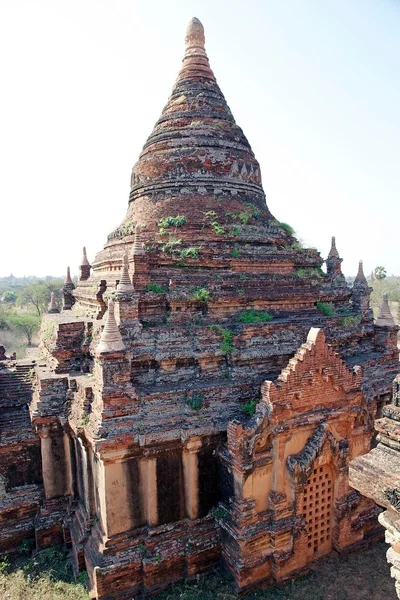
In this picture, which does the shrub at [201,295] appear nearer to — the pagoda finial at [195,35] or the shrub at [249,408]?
the shrub at [249,408]

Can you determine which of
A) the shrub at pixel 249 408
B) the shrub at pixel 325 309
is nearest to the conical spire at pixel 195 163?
the shrub at pixel 325 309

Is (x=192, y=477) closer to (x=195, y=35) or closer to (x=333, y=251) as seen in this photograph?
(x=333, y=251)

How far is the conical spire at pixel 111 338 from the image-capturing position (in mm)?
8830

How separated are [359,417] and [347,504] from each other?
2163 mm

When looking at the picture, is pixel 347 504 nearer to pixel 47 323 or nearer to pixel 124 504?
pixel 124 504

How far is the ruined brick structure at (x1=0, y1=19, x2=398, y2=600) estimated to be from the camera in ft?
29.8

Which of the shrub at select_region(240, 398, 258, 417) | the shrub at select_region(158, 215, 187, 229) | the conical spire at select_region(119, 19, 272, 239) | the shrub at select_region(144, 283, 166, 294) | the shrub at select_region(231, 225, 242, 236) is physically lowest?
the shrub at select_region(240, 398, 258, 417)

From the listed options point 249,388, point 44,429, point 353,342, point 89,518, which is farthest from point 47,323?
point 353,342

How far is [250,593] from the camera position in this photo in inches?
364

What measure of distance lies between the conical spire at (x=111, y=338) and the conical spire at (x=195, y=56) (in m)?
10.5

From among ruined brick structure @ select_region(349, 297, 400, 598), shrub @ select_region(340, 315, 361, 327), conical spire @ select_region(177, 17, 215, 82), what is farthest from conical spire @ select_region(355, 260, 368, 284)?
ruined brick structure @ select_region(349, 297, 400, 598)

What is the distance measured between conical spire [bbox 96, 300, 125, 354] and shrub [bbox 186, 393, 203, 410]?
1952 mm

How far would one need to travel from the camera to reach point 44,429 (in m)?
10.8

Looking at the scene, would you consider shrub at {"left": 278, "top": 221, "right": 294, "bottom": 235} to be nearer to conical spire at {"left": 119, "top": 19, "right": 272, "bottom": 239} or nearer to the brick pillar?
conical spire at {"left": 119, "top": 19, "right": 272, "bottom": 239}
